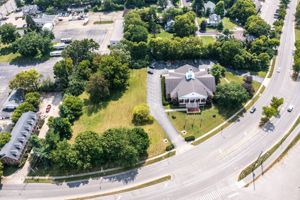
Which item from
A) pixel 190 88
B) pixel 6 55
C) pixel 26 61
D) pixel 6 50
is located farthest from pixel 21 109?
pixel 190 88

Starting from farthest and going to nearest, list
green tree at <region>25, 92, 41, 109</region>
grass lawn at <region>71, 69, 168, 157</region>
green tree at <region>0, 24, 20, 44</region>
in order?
green tree at <region>0, 24, 20, 44</region>
green tree at <region>25, 92, 41, 109</region>
grass lawn at <region>71, 69, 168, 157</region>

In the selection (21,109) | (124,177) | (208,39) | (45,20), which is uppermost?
(45,20)

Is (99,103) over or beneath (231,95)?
beneath

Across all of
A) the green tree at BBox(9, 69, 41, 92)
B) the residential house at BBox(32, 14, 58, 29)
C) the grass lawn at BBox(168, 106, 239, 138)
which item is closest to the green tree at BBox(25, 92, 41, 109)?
the green tree at BBox(9, 69, 41, 92)

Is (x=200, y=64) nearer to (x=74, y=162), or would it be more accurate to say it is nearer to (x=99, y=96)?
(x=99, y=96)

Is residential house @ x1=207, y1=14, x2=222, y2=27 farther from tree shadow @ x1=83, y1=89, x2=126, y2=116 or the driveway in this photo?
tree shadow @ x1=83, y1=89, x2=126, y2=116

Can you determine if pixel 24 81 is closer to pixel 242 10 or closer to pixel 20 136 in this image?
pixel 20 136

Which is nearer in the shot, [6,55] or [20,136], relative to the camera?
[20,136]

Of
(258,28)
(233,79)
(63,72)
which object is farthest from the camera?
(258,28)

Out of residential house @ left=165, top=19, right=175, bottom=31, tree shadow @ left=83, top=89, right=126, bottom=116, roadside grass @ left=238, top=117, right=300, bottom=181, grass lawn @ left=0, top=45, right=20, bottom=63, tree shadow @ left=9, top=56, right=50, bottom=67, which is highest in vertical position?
residential house @ left=165, top=19, right=175, bottom=31
